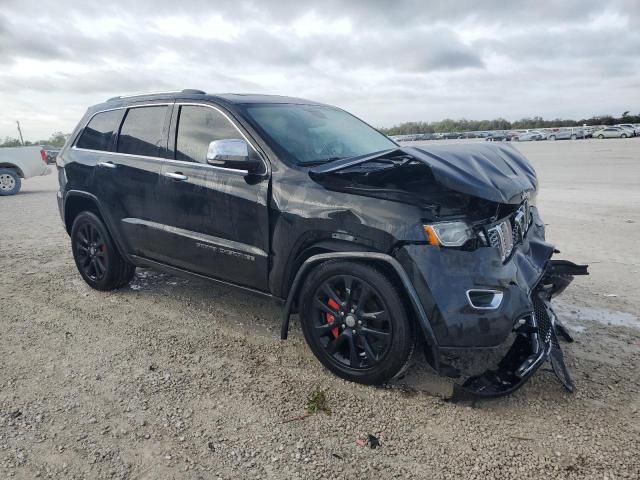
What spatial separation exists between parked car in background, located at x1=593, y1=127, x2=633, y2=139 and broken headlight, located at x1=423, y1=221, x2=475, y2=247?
52.4 meters

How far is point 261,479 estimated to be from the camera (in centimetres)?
234

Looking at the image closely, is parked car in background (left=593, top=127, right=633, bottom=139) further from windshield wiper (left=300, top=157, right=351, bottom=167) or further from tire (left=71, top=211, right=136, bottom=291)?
tire (left=71, top=211, right=136, bottom=291)

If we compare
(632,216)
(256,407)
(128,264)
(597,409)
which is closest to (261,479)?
(256,407)

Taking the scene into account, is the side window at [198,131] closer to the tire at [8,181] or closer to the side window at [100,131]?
the side window at [100,131]

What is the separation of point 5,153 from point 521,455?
52.1 ft

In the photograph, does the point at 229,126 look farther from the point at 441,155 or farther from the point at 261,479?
the point at 261,479

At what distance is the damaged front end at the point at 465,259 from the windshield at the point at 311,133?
599 mm

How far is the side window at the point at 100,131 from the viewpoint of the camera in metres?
4.71

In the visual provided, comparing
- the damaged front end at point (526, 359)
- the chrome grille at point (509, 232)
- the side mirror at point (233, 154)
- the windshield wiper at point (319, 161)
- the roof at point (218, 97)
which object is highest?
the roof at point (218, 97)

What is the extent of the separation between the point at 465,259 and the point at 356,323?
2.53 feet

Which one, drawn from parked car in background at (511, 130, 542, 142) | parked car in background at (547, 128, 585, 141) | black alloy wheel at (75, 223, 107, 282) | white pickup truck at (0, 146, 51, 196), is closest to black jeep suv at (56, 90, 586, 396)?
black alloy wheel at (75, 223, 107, 282)

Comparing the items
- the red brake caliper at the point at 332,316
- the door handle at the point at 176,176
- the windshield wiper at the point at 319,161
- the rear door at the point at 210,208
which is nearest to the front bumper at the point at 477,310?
the red brake caliper at the point at 332,316

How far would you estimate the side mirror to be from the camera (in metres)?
3.34

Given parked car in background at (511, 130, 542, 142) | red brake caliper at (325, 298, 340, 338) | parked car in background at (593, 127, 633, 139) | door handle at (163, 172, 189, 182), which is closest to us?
red brake caliper at (325, 298, 340, 338)
